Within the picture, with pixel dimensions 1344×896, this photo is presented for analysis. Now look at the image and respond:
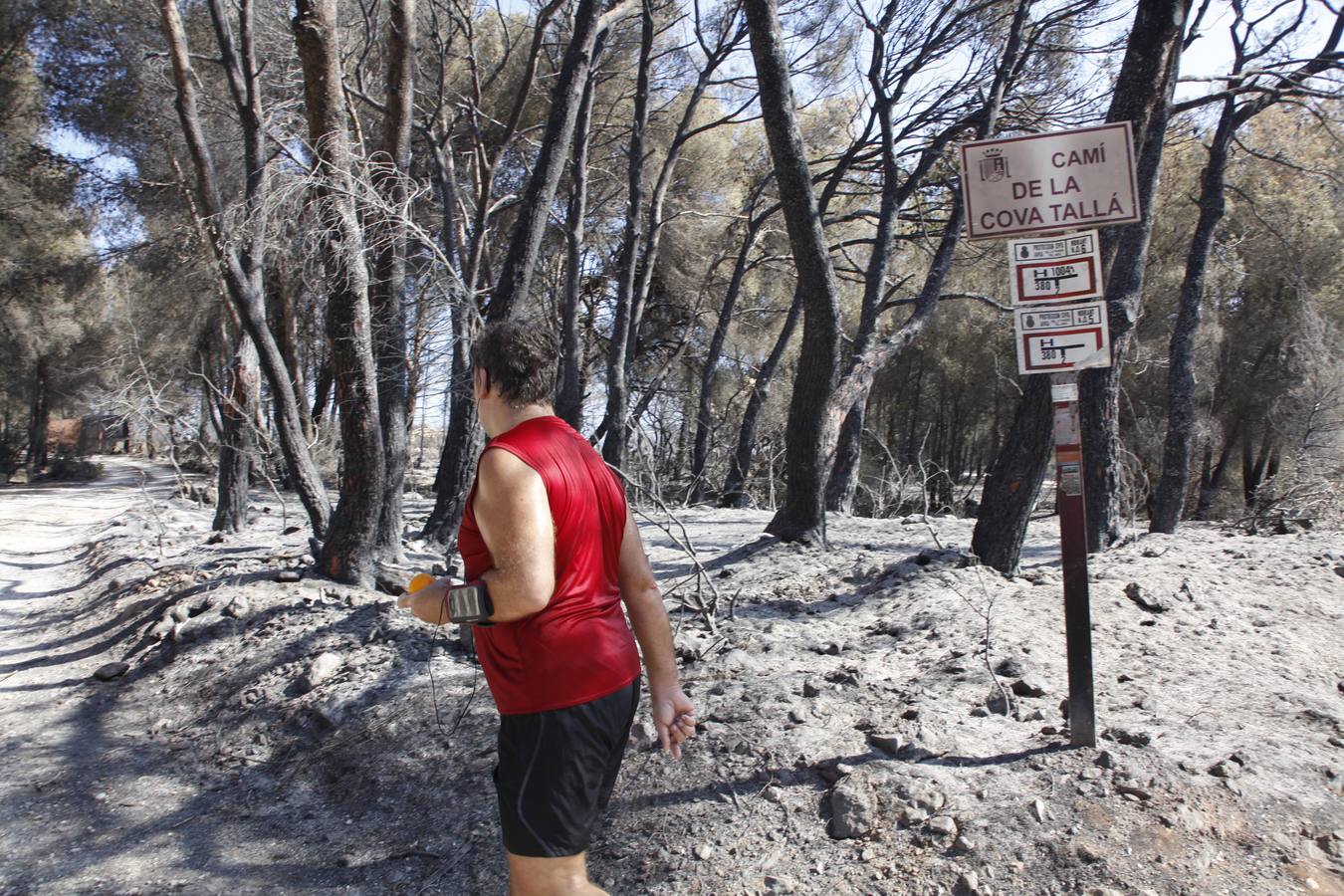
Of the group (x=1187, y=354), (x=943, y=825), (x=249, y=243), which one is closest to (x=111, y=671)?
(x=249, y=243)

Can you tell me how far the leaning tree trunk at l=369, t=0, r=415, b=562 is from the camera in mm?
5953

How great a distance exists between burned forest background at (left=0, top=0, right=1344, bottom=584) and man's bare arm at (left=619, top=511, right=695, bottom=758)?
235cm

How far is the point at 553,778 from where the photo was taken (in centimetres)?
179

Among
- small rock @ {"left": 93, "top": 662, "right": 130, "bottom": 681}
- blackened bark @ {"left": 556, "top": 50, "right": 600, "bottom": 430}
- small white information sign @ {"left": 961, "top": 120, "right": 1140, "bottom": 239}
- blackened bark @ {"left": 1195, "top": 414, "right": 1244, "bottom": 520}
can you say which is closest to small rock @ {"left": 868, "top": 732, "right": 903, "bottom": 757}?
small white information sign @ {"left": 961, "top": 120, "right": 1140, "bottom": 239}

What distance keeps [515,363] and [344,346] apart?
3.94 metres

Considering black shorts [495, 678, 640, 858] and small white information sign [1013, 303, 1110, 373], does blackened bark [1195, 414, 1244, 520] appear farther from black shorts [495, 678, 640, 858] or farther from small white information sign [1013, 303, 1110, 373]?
black shorts [495, 678, 640, 858]

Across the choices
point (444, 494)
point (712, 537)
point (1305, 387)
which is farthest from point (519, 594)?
point (1305, 387)

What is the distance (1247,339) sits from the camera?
16.0m

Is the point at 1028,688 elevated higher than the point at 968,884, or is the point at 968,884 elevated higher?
the point at 1028,688

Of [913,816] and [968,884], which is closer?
[968,884]

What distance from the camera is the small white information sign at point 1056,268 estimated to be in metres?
3.04

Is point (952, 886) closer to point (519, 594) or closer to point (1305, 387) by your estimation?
point (519, 594)

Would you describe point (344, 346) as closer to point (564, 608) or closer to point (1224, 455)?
point (564, 608)

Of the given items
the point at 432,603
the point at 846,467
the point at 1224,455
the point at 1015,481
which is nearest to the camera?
the point at 432,603
